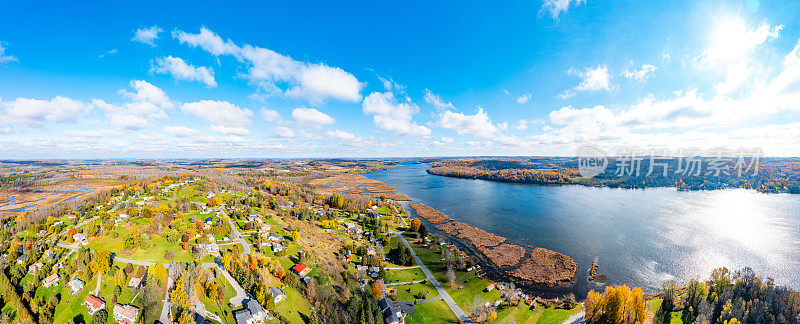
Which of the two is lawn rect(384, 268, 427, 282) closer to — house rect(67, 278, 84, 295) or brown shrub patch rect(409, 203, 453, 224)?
brown shrub patch rect(409, 203, 453, 224)

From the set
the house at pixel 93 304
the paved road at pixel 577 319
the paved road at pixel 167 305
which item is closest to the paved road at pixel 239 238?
the paved road at pixel 167 305

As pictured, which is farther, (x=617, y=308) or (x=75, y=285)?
(x=75, y=285)

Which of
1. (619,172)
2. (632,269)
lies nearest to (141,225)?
(632,269)

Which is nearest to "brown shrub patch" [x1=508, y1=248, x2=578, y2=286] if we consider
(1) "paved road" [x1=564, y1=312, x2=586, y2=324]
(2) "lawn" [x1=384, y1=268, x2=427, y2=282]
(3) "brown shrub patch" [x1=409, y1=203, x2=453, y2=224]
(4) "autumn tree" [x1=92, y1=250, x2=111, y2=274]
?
(1) "paved road" [x1=564, y1=312, x2=586, y2=324]

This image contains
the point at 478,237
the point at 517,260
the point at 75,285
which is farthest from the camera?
the point at 478,237

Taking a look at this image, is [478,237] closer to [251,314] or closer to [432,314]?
[432,314]

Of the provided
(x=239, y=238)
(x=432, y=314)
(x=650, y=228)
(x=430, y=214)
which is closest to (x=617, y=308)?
(x=432, y=314)
